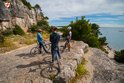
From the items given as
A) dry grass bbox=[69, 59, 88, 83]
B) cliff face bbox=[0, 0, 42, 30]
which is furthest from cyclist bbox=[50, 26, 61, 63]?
cliff face bbox=[0, 0, 42, 30]

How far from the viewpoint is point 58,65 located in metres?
14.7

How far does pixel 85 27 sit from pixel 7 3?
1672 cm

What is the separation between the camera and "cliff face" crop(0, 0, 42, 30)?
3775 cm

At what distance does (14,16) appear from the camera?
136ft

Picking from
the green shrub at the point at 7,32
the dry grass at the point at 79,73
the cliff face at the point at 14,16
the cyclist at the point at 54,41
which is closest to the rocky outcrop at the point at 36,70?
the dry grass at the point at 79,73

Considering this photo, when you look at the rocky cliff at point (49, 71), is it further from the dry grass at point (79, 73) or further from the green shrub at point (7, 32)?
the green shrub at point (7, 32)

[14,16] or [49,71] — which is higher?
[14,16]

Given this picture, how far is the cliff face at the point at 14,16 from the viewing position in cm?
3775

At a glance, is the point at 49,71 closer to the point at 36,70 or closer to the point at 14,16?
the point at 36,70

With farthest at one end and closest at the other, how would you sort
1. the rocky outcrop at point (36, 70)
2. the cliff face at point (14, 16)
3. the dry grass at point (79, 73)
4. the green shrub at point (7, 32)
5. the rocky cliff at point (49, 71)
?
the cliff face at point (14, 16) → the green shrub at point (7, 32) → the dry grass at point (79, 73) → the rocky cliff at point (49, 71) → the rocky outcrop at point (36, 70)

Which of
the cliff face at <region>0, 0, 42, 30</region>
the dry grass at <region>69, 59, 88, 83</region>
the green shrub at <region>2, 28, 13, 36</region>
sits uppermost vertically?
the cliff face at <region>0, 0, 42, 30</region>

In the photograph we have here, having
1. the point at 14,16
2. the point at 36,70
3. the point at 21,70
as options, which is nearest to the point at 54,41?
the point at 36,70

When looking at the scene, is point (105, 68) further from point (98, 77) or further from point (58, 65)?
point (58, 65)

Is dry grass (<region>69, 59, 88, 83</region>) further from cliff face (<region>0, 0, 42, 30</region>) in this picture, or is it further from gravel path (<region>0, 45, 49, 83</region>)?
cliff face (<region>0, 0, 42, 30</region>)
